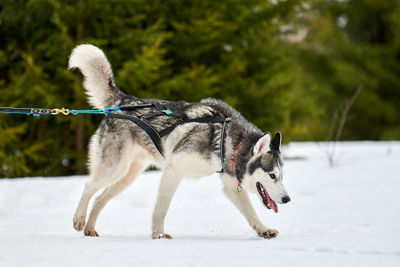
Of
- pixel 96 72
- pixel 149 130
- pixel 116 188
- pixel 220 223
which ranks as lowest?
pixel 220 223

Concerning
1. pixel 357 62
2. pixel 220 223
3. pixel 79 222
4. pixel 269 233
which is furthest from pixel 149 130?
pixel 357 62

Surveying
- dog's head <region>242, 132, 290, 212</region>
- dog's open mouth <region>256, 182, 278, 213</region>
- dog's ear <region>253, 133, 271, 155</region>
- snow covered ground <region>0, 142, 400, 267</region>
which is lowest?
snow covered ground <region>0, 142, 400, 267</region>

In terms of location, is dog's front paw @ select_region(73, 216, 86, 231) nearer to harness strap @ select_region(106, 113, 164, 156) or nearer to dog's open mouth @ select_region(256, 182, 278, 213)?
harness strap @ select_region(106, 113, 164, 156)

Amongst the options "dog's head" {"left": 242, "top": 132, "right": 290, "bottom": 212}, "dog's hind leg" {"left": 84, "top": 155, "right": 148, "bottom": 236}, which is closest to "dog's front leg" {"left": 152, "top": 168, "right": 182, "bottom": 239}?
"dog's hind leg" {"left": 84, "top": 155, "right": 148, "bottom": 236}

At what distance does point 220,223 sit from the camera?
19.7 feet

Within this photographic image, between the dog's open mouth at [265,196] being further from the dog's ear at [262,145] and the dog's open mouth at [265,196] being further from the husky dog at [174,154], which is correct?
the dog's ear at [262,145]

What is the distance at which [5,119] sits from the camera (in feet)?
28.3

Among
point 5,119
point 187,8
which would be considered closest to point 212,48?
point 187,8

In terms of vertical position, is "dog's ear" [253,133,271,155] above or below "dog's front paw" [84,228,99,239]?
above

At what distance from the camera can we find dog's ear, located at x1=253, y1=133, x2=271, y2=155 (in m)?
4.30

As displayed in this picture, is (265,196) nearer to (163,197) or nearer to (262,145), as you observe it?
(262,145)

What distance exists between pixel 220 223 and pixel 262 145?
1.93 meters

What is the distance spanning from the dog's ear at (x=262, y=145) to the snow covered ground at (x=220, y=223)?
0.81 metres

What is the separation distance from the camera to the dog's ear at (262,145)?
4.30 m
